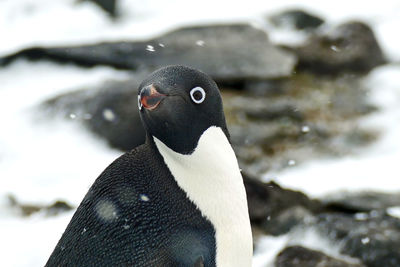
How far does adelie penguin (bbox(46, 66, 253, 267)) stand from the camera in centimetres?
241

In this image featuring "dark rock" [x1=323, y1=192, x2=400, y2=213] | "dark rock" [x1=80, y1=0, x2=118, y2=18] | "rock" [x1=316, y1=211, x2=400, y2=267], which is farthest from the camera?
"dark rock" [x1=80, y1=0, x2=118, y2=18]

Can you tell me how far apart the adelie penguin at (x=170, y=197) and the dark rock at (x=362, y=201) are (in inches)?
58.5

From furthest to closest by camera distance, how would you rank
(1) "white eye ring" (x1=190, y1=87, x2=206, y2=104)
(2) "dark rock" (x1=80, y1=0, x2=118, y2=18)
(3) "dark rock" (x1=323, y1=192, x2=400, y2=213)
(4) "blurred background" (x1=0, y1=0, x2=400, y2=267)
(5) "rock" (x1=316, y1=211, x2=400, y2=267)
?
(2) "dark rock" (x1=80, y1=0, x2=118, y2=18), (3) "dark rock" (x1=323, y1=192, x2=400, y2=213), (4) "blurred background" (x1=0, y1=0, x2=400, y2=267), (5) "rock" (x1=316, y1=211, x2=400, y2=267), (1) "white eye ring" (x1=190, y1=87, x2=206, y2=104)

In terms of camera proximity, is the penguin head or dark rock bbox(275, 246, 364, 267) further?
dark rock bbox(275, 246, 364, 267)

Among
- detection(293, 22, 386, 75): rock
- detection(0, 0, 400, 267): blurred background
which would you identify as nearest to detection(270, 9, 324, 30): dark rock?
detection(0, 0, 400, 267): blurred background

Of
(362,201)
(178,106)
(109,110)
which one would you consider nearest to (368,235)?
(362,201)

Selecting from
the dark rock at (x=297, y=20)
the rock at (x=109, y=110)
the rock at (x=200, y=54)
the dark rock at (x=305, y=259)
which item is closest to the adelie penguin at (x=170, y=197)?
the dark rock at (x=305, y=259)

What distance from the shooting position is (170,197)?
100 inches

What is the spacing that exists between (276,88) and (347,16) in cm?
211

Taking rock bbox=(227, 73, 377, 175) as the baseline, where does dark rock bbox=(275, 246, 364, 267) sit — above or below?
above

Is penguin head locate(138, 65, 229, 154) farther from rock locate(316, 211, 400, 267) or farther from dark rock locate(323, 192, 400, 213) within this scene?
dark rock locate(323, 192, 400, 213)

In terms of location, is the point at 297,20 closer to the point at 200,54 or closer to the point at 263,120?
the point at 200,54

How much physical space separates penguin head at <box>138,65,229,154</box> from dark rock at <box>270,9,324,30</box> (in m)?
4.63

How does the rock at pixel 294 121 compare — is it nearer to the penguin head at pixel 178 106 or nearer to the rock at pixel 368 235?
the rock at pixel 368 235
